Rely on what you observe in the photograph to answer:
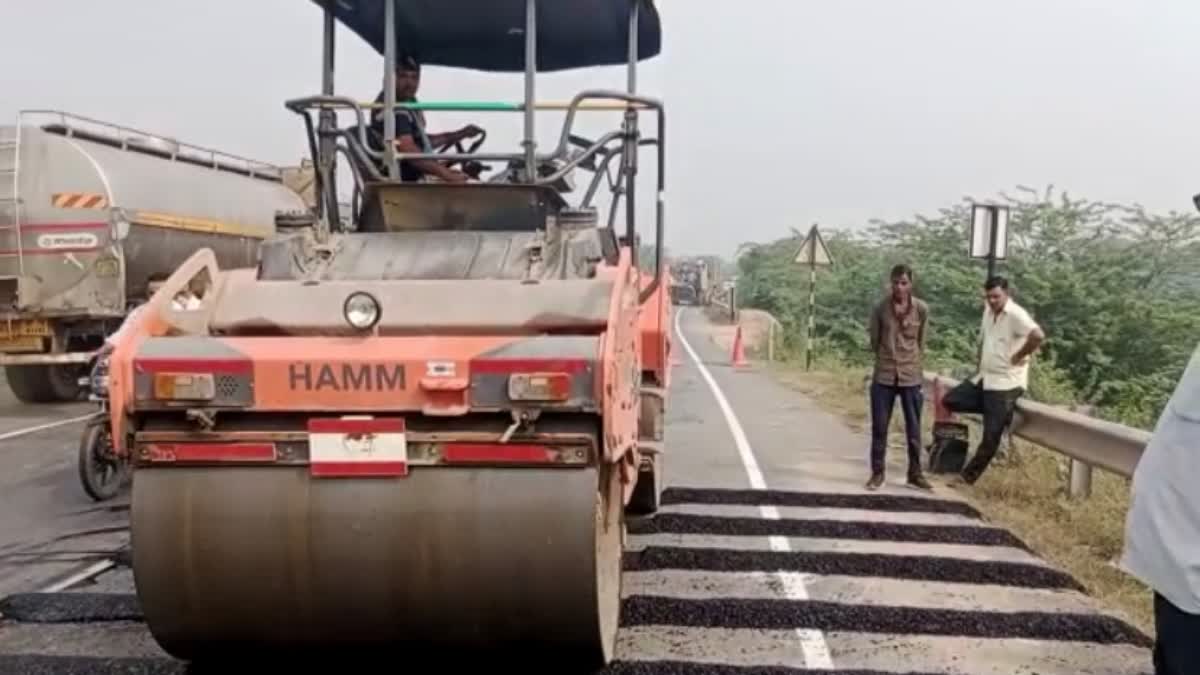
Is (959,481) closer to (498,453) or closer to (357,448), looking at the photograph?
(498,453)

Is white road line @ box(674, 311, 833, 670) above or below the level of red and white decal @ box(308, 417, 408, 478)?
below

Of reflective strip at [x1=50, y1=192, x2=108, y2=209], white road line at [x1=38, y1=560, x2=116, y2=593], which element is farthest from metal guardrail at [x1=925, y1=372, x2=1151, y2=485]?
reflective strip at [x1=50, y1=192, x2=108, y2=209]

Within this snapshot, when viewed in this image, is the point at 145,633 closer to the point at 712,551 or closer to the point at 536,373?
the point at 536,373

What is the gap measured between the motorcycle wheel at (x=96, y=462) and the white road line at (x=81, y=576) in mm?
1835

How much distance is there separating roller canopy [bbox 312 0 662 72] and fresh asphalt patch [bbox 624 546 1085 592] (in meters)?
2.62

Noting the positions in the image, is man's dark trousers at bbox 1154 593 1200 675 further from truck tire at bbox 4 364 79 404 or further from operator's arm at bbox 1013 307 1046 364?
truck tire at bbox 4 364 79 404

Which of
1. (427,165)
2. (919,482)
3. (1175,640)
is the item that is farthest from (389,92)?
(919,482)

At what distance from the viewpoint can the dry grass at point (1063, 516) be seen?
635cm

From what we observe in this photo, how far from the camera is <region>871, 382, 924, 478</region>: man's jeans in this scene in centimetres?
885

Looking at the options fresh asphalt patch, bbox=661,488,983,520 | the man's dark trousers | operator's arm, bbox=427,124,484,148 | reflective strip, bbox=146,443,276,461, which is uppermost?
operator's arm, bbox=427,124,484,148

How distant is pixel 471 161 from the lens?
225 inches

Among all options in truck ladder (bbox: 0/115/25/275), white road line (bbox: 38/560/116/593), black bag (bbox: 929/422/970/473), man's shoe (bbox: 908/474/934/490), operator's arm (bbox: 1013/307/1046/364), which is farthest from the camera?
truck ladder (bbox: 0/115/25/275)

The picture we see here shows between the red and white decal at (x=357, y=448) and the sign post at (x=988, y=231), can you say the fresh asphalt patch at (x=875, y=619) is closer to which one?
the red and white decal at (x=357, y=448)

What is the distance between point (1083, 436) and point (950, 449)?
1.65m
